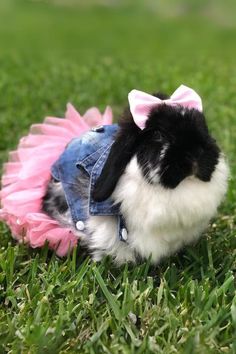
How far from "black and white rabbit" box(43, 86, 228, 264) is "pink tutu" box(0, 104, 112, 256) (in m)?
0.36

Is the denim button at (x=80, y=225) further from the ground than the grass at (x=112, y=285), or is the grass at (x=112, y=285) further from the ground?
the denim button at (x=80, y=225)

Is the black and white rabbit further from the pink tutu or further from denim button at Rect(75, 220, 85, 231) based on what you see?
the pink tutu

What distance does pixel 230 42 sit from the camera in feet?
31.4

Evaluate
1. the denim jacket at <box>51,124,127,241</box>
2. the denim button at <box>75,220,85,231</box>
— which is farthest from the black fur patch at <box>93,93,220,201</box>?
the denim button at <box>75,220,85,231</box>

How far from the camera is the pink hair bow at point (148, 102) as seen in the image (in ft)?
7.20

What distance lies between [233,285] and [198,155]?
1.74 feet

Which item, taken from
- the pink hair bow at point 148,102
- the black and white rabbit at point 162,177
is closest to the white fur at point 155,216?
the black and white rabbit at point 162,177

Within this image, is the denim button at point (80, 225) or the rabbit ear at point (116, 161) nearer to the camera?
the rabbit ear at point (116, 161)

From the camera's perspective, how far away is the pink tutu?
2.62 meters

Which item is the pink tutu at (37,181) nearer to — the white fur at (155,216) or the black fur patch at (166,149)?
the white fur at (155,216)


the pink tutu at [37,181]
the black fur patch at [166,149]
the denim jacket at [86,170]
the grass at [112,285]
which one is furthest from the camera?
the pink tutu at [37,181]

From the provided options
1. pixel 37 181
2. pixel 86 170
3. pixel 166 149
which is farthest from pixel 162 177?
pixel 37 181

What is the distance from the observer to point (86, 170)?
2.50 meters

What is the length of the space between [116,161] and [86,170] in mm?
302
